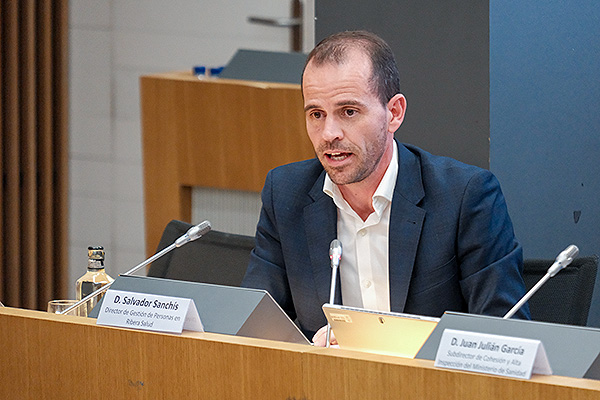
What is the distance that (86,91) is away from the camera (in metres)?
4.30

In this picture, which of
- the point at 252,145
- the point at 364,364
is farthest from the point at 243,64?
the point at 364,364

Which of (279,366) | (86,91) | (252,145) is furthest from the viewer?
(86,91)

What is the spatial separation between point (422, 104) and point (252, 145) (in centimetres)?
112

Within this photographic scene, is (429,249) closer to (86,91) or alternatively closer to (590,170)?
(590,170)

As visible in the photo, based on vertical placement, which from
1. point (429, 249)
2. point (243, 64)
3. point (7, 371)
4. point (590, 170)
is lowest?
point (7, 371)

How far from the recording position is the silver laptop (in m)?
1.29

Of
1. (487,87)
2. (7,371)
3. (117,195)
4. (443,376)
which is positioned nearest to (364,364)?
(443,376)

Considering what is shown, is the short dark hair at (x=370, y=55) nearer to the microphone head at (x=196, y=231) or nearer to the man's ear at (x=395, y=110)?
the man's ear at (x=395, y=110)

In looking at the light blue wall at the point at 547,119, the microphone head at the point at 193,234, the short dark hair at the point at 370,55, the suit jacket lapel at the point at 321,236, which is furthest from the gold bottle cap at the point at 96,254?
the light blue wall at the point at 547,119

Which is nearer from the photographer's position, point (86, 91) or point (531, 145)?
point (531, 145)

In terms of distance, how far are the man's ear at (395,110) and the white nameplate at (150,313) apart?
0.67m

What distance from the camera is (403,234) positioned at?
186 centimetres

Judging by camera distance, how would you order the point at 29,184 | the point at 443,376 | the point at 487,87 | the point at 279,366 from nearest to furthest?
the point at 443,376 < the point at 279,366 < the point at 487,87 < the point at 29,184

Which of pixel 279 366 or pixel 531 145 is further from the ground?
pixel 531 145
